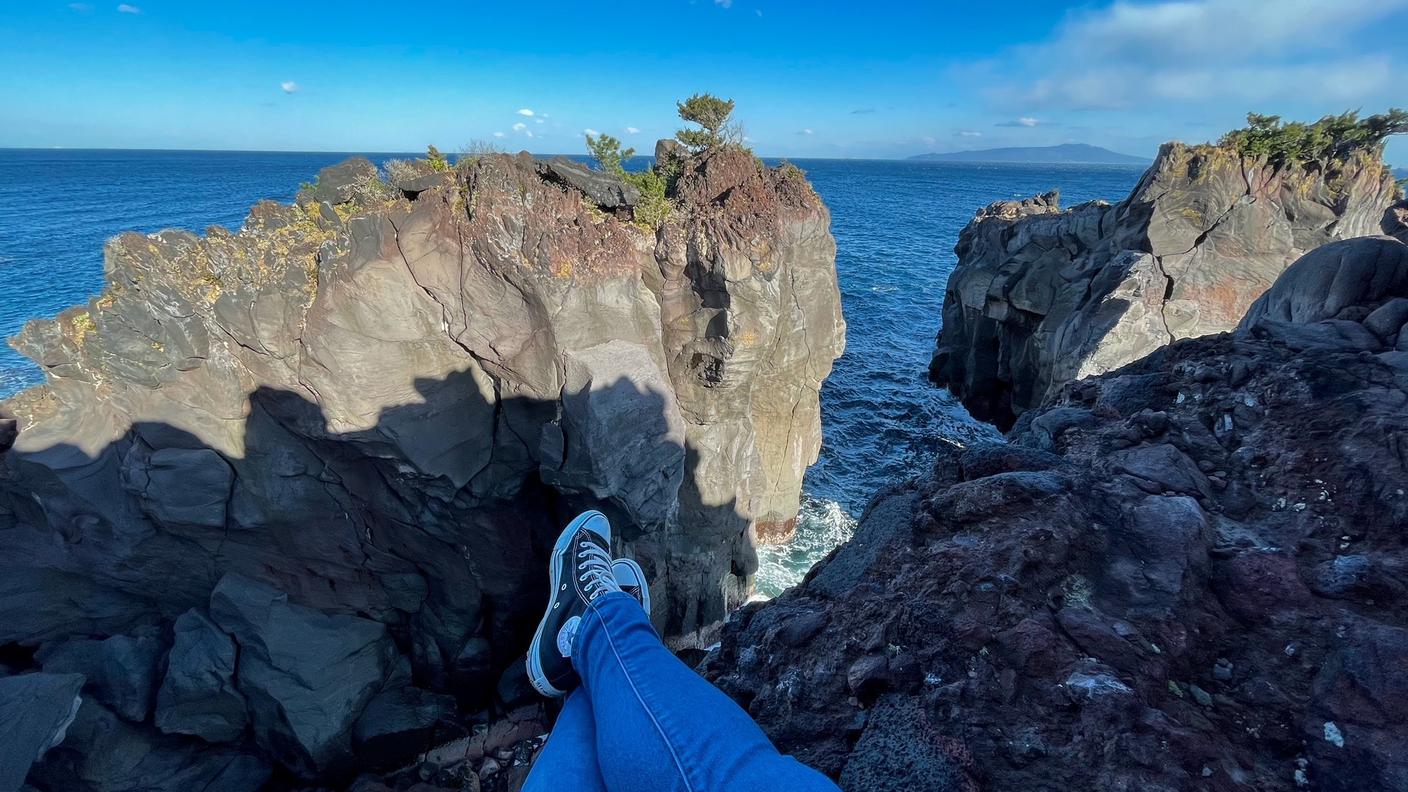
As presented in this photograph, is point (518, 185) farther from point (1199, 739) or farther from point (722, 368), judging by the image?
point (1199, 739)

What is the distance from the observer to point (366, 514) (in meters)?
13.3

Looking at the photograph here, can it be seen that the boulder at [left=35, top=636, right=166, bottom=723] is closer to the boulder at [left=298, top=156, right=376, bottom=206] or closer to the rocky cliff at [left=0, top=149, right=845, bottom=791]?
the rocky cliff at [left=0, top=149, right=845, bottom=791]

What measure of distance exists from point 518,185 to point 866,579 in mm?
10192

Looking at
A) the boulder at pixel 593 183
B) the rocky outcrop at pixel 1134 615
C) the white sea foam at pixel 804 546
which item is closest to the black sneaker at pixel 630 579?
the rocky outcrop at pixel 1134 615

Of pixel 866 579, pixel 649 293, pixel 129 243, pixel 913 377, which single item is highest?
pixel 129 243

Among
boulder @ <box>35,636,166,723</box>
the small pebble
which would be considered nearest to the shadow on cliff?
boulder @ <box>35,636,166,723</box>

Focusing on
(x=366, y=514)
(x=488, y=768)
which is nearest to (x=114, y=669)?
(x=366, y=514)

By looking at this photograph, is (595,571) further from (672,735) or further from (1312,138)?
(1312,138)

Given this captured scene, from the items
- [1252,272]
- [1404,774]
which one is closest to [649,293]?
[1404,774]

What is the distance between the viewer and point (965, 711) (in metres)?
3.45

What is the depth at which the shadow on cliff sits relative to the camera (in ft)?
39.0

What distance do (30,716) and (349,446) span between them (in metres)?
6.82

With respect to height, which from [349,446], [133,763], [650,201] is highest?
[650,201]

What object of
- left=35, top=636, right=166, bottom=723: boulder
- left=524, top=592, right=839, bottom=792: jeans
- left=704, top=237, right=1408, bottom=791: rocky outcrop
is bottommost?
left=35, top=636, right=166, bottom=723: boulder
